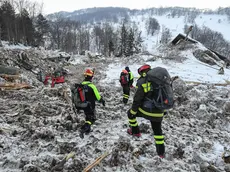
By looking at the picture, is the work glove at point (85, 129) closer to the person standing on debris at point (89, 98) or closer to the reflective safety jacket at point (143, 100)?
the person standing on debris at point (89, 98)

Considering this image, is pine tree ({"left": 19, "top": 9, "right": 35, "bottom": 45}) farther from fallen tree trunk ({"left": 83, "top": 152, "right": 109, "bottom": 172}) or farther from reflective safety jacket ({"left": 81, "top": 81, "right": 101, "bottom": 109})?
fallen tree trunk ({"left": 83, "top": 152, "right": 109, "bottom": 172})

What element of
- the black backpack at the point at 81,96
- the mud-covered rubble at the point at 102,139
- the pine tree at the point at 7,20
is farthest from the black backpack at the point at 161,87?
the pine tree at the point at 7,20

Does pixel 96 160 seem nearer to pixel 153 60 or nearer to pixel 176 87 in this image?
pixel 176 87

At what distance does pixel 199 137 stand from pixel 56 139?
12.9 ft

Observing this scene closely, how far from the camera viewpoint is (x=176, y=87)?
33.5 feet

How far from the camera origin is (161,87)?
3926 millimetres

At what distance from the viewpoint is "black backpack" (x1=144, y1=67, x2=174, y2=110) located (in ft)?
12.8

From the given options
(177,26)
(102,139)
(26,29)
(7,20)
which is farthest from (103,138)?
(177,26)

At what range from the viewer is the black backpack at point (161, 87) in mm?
3898

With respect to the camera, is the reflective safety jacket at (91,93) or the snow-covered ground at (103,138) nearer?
the snow-covered ground at (103,138)

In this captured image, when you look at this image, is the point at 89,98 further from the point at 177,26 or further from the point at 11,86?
the point at 177,26

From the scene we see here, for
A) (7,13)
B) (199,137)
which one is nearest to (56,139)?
(199,137)

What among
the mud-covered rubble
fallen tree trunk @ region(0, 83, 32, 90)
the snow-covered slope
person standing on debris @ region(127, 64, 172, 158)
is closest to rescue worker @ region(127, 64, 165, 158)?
person standing on debris @ region(127, 64, 172, 158)

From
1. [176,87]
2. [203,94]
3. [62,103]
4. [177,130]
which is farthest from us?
[176,87]
